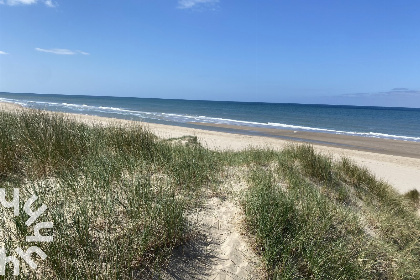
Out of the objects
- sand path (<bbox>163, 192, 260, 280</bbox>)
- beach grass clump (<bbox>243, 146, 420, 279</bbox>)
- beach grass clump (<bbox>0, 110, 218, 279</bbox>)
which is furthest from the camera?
beach grass clump (<bbox>243, 146, 420, 279</bbox>)

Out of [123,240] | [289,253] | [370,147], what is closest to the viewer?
[123,240]

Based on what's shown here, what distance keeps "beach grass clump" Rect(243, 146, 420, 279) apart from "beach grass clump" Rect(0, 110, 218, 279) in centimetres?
119

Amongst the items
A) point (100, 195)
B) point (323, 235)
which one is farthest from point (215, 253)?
point (100, 195)

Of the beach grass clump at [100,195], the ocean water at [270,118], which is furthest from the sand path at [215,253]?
the ocean water at [270,118]

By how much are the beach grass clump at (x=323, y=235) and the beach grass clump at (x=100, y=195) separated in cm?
119

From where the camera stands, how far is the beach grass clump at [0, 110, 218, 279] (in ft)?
9.50

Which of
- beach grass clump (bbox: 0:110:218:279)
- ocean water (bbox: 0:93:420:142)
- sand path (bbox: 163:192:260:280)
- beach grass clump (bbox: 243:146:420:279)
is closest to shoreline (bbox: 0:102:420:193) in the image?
beach grass clump (bbox: 0:110:218:279)

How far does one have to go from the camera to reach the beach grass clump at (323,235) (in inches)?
138

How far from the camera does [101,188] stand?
4.30 metres

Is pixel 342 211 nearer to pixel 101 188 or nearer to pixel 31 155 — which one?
pixel 101 188

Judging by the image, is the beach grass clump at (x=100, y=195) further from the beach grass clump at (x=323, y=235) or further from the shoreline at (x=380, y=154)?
the shoreline at (x=380, y=154)

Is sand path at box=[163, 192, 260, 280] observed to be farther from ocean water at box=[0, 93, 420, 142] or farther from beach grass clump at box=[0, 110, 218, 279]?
ocean water at box=[0, 93, 420, 142]

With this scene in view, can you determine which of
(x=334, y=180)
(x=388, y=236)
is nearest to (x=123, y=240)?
(x=388, y=236)

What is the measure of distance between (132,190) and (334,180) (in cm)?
584
